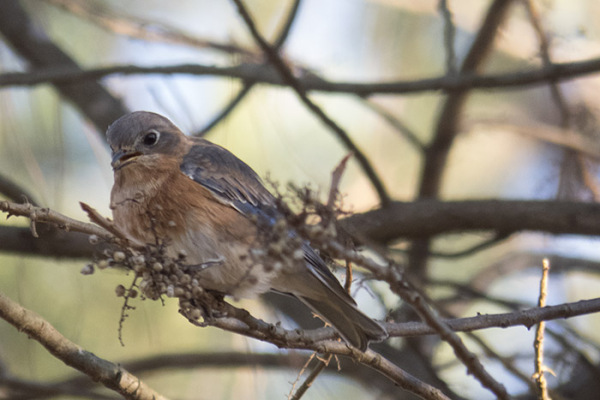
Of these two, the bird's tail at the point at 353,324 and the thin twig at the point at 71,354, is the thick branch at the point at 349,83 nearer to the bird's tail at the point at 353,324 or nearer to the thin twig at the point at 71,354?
the bird's tail at the point at 353,324

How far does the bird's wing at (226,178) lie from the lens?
425cm

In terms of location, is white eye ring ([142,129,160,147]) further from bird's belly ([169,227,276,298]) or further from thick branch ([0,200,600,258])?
thick branch ([0,200,600,258])

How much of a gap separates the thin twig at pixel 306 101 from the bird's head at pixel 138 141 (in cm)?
82

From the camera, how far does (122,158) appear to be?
4.38 m

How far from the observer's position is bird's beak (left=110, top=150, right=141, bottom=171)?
14.1 feet

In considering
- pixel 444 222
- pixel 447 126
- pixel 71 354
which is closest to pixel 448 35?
pixel 447 126

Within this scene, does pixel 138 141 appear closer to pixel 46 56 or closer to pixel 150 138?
pixel 150 138

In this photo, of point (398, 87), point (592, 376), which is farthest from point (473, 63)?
point (592, 376)

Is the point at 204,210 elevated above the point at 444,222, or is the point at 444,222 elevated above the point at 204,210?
the point at 444,222

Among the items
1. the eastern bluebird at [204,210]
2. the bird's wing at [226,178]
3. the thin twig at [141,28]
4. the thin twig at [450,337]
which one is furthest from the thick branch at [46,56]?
the thin twig at [450,337]

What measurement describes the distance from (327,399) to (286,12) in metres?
2.79

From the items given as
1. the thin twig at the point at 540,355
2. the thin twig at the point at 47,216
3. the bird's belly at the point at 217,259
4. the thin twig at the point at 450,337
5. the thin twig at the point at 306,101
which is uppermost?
the thin twig at the point at 306,101

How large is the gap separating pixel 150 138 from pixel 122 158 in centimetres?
24

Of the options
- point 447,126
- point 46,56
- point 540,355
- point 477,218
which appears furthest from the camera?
point 447,126
